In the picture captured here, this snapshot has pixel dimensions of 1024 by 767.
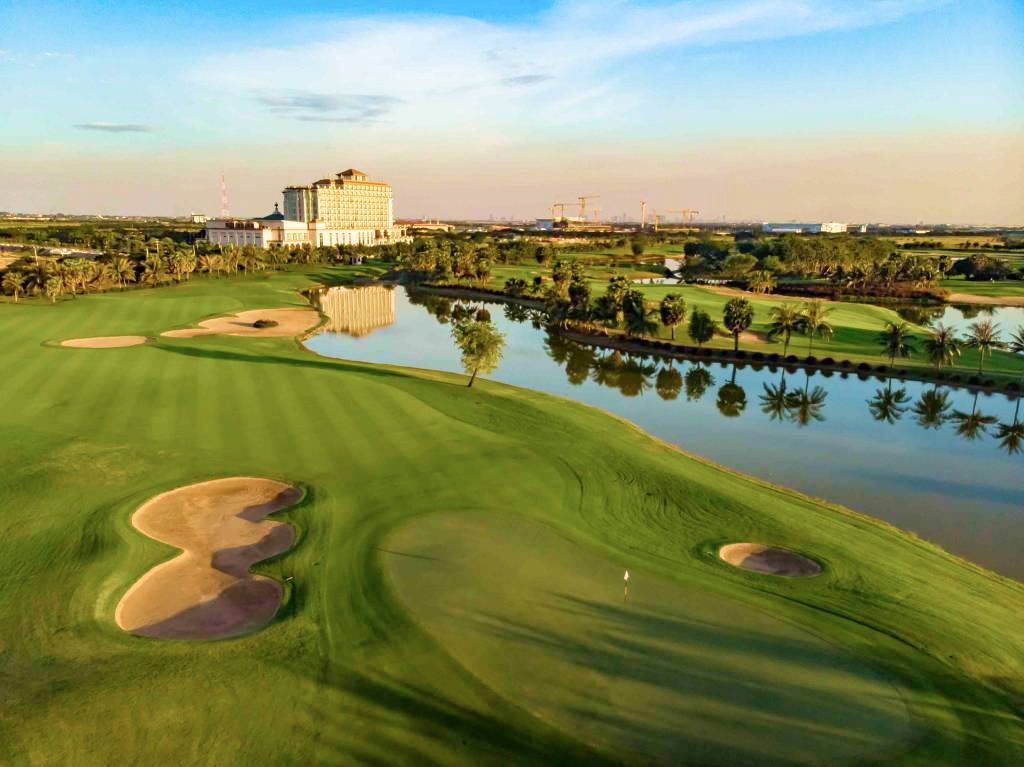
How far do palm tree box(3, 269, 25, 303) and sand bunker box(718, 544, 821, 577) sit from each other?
→ 98956 mm

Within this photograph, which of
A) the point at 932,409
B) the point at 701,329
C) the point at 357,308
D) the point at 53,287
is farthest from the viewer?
the point at 357,308

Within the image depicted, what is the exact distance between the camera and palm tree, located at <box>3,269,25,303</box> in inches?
3415

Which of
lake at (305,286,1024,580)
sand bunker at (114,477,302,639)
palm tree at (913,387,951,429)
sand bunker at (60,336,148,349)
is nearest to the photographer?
sand bunker at (114,477,302,639)

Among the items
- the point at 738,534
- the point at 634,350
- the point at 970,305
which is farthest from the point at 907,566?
the point at 970,305

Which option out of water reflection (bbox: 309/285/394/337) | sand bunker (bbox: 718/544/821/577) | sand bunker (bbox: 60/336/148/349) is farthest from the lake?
sand bunker (bbox: 60/336/148/349)

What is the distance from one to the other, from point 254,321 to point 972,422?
2872 inches

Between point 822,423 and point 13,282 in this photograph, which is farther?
point 13,282

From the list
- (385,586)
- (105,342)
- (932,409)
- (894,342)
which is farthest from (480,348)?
(894,342)

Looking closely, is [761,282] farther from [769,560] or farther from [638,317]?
[769,560]

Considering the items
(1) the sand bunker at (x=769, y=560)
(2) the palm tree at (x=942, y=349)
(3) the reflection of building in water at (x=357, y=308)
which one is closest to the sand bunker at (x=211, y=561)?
(1) the sand bunker at (x=769, y=560)

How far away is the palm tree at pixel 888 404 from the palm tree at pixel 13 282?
339 feet

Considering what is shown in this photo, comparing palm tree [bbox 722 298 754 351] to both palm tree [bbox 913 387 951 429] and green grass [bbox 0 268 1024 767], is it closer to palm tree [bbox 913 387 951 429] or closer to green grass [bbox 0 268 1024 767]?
palm tree [bbox 913 387 951 429]

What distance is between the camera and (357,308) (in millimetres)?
100688

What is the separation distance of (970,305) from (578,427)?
3997 inches
